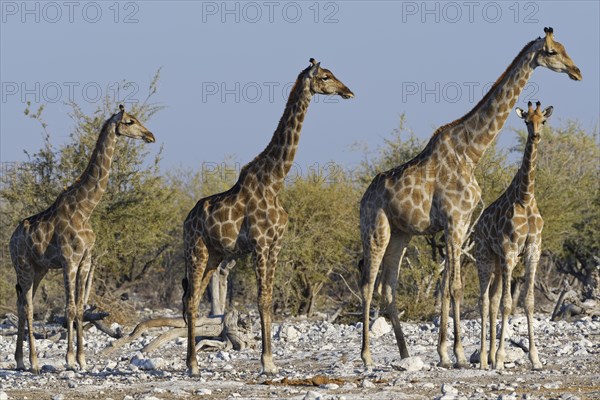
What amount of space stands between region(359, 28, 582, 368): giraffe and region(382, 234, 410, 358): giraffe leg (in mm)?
428

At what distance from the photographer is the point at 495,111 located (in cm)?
1330

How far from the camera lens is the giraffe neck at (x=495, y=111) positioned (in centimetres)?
1322

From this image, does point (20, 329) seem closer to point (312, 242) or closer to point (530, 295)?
point (530, 295)

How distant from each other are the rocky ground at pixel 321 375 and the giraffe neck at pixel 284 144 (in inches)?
95.0

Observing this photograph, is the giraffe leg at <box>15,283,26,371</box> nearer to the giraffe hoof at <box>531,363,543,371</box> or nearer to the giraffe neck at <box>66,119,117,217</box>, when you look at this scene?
the giraffe neck at <box>66,119,117,217</box>

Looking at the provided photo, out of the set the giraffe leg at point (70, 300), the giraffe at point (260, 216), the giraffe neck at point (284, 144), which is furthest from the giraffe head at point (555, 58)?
the giraffe leg at point (70, 300)

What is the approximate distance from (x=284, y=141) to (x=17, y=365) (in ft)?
16.5

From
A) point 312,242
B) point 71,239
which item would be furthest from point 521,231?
point 312,242

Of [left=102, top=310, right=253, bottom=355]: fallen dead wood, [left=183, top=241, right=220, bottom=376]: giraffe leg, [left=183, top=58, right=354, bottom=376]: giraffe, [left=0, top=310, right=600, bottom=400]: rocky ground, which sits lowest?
[left=0, top=310, right=600, bottom=400]: rocky ground

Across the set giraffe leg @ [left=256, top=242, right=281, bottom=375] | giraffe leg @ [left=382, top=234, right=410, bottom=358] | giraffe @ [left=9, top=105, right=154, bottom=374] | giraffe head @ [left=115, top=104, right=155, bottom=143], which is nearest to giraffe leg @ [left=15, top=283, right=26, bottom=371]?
giraffe @ [left=9, top=105, right=154, bottom=374]

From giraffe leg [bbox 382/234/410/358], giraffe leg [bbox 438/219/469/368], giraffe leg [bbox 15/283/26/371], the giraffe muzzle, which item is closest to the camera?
giraffe leg [bbox 438/219/469/368]

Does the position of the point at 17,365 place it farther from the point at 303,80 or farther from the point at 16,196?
the point at 16,196

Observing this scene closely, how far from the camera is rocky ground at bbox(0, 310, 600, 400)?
430 inches

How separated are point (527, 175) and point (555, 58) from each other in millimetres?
1474
